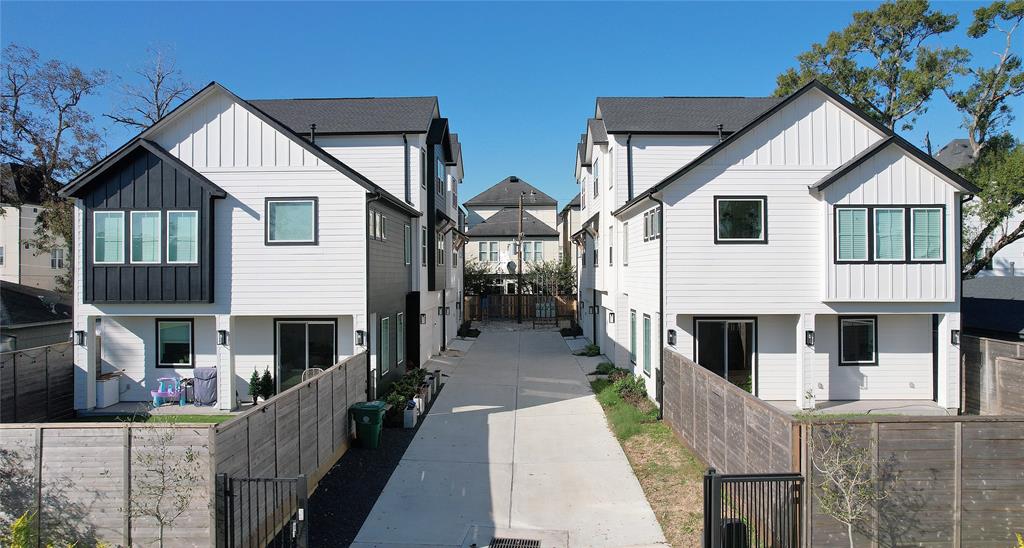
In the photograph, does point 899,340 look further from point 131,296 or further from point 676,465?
point 131,296

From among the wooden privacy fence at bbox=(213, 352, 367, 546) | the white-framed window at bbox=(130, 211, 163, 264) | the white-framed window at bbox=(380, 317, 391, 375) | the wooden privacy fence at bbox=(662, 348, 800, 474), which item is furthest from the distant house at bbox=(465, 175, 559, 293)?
the wooden privacy fence at bbox=(213, 352, 367, 546)

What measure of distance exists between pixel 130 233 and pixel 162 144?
2232 mm

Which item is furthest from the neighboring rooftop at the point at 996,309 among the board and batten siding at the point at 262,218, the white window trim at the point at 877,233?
the board and batten siding at the point at 262,218

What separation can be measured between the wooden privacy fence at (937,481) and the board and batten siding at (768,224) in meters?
7.65

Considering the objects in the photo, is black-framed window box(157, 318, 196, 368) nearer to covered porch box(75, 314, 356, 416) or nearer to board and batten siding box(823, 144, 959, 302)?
covered porch box(75, 314, 356, 416)

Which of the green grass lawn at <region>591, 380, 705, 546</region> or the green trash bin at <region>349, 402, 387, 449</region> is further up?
the green trash bin at <region>349, 402, 387, 449</region>

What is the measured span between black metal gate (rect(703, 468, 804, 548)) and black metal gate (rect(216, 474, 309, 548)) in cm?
Result: 424

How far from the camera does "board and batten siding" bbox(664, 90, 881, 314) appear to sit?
46.5ft

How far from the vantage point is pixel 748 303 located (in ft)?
46.8

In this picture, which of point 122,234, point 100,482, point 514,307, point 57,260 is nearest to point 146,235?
point 122,234

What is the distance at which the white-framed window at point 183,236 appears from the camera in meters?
14.0

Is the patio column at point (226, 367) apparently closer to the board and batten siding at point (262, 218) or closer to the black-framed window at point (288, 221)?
the board and batten siding at point (262, 218)

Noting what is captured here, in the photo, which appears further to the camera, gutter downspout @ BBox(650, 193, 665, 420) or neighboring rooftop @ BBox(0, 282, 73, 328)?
neighboring rooftop @ BBox(0, 282, 73, 328)

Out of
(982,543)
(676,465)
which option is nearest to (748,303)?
(676,465)
